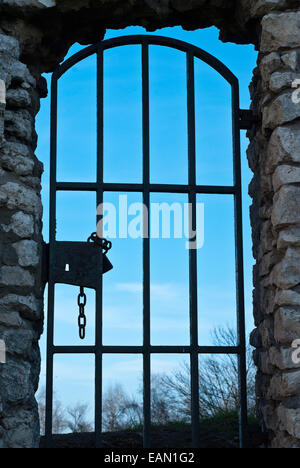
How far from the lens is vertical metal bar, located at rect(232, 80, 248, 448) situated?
3514mm

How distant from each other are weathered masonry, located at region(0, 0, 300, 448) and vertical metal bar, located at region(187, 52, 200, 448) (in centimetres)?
34

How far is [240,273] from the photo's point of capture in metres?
3.64

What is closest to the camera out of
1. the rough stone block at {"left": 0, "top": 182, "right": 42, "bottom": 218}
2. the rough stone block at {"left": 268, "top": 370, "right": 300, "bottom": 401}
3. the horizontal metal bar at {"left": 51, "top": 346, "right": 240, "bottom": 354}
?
the rough stone block at {"left": 268, "top": 370, "right": 300, "bottom": 401}

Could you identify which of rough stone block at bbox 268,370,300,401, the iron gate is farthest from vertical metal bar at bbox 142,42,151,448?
rough stone block at bbox 268,370,300,401

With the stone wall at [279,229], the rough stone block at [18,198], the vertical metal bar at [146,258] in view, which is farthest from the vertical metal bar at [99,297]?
the stone wall at [279,229]

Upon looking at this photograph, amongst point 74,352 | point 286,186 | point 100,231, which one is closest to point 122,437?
point 74,352

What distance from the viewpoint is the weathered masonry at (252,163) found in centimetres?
317

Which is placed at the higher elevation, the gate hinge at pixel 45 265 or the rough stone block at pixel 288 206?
the rough stone block at pixel 288 206

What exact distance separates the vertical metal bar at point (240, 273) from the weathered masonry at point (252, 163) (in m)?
0.10

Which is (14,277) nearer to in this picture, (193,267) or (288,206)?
(193,267)

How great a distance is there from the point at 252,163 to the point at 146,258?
2.80 feet

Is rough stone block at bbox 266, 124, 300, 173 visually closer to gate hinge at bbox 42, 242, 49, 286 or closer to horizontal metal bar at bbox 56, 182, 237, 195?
horizontal metal bar at bbox 56, 182, 237, 195

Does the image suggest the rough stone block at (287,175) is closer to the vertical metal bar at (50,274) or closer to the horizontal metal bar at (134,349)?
the horizontal metal bar at (134,349)
